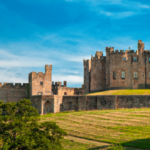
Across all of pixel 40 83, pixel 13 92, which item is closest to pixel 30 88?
pixel 40 83

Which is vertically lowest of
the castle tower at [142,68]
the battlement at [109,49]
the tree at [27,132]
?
the tree at [27,132]

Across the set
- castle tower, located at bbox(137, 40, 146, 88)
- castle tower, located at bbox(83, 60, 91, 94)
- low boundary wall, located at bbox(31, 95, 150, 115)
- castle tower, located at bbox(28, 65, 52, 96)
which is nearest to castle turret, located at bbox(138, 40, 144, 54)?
castle tower, located at bbox(137, 40, 146, 88)

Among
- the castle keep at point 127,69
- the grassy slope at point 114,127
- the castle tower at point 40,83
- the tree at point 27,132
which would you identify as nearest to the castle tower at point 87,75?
the castle keep at point 127,69

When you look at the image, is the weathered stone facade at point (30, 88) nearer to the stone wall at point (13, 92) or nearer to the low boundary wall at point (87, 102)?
the stone wall at point (13, 92)

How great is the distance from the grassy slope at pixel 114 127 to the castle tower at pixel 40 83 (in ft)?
63.4

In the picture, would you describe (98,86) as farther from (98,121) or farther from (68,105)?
(98,121)

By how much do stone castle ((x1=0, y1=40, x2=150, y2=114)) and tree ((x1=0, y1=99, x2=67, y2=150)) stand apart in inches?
539

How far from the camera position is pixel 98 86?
57.8 meters

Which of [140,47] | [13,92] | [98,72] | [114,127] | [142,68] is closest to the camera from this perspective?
[114,127]

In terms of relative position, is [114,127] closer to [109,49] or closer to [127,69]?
[127,69]

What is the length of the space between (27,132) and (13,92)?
37712mm

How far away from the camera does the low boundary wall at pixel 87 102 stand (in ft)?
131

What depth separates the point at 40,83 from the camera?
55.0 metres

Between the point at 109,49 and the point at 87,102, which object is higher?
the point at 109,49
